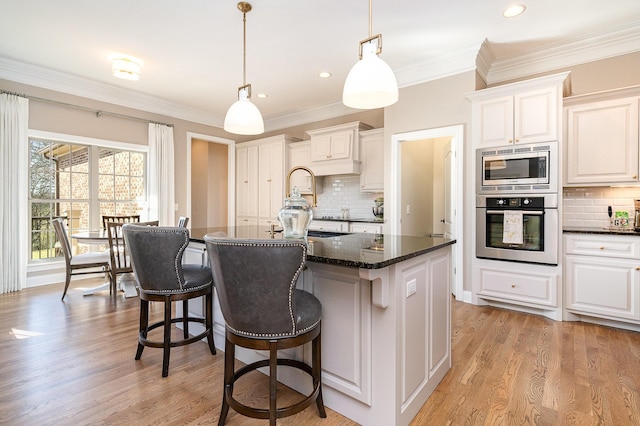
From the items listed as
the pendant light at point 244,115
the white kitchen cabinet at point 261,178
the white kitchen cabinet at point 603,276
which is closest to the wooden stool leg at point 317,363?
the pendant light at point 244,115

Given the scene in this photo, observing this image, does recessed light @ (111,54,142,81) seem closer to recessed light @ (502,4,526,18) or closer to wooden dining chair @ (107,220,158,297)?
wooden dining chair @ (107,220,158,297)

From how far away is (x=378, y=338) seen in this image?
1584mm

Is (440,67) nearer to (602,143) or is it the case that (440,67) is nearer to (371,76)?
(602,143)

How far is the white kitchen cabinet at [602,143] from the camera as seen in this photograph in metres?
2.98

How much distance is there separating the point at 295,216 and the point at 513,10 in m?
2.80

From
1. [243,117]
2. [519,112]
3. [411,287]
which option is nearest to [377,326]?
[411,287]

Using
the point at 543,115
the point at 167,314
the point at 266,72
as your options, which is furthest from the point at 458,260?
the point at 266,72

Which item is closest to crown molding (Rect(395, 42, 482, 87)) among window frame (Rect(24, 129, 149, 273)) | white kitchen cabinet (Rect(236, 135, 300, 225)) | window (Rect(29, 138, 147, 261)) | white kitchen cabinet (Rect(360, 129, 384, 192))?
white kitchen cabinet (Rect(360, 129, 384, 192))

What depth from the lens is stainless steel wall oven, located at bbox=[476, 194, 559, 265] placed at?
314cm

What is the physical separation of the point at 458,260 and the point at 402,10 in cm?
272

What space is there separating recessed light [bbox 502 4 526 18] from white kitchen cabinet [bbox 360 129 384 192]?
1972 millimetres

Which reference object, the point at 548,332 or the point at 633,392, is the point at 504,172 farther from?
the point at 633,392

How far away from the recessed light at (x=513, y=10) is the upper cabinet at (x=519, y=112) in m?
0.66

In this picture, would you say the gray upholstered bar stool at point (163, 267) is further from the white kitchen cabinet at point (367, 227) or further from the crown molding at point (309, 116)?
the crown molding at point (309, 116)
